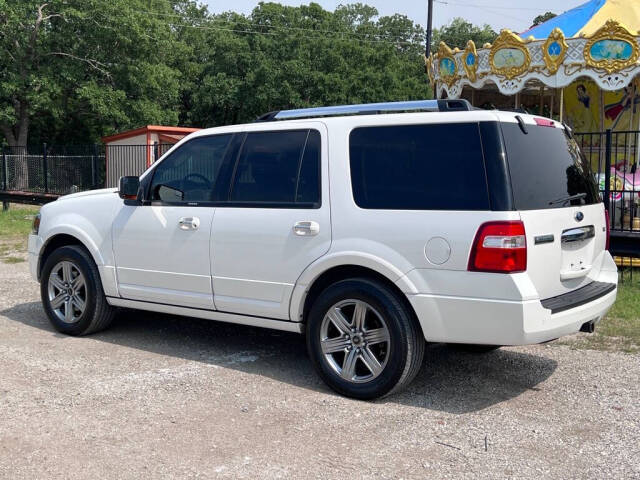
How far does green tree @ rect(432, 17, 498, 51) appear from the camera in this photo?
2875 inches

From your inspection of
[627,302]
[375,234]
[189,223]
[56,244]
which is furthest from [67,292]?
[627,302]

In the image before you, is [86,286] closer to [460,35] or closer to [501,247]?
[501,247]

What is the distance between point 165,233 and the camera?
597 centimetres

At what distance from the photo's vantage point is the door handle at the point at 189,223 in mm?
5784

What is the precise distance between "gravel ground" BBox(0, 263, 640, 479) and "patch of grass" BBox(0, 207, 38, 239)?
9.93m

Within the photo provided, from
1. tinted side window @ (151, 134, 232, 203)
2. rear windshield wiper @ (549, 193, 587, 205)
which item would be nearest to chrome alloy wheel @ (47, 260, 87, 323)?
tinted side window @ (151, 134, 232, 203)

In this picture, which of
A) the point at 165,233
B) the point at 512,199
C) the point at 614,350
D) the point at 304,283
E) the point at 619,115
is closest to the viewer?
the point at 512,199

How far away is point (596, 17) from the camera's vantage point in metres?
15.2

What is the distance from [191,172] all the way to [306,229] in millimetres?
1406

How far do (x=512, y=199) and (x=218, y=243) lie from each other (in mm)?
2328

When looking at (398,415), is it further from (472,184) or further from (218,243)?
(218,243)

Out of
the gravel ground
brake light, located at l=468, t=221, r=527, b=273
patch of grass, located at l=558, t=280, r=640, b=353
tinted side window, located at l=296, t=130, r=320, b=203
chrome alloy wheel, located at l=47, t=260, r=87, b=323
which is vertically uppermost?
tinted side window, located at l=296, t=130, r=320, b=203

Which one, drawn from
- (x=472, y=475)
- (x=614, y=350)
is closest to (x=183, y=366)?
(x=472, y=475)

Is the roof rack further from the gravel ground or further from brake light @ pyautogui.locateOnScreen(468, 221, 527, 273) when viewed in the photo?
the gravel ground
